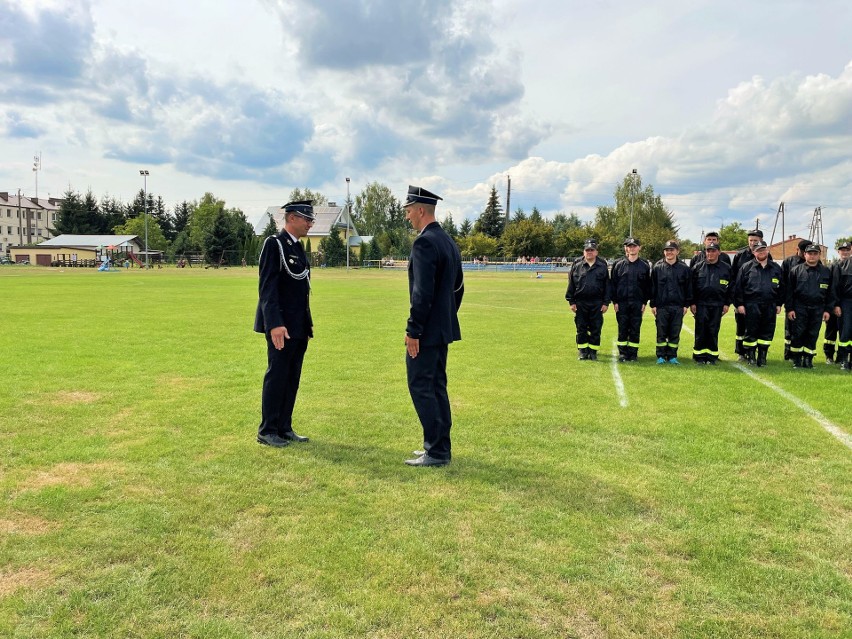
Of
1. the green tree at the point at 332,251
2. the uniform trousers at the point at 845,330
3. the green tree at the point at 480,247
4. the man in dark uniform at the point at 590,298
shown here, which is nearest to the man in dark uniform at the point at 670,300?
the man in dark uniform at the point at 590,298

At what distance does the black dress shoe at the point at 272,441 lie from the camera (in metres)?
5.46

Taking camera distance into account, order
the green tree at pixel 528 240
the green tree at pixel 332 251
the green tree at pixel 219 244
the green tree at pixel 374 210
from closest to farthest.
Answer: the green tree at pixel 528 240 < the green tree at pixel 219 244 < the green tree at pixel 332 251 < the green tree at pixel 374 210

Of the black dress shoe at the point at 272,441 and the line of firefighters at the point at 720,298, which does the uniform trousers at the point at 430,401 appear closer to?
the black dress shoe at the point at 272,441

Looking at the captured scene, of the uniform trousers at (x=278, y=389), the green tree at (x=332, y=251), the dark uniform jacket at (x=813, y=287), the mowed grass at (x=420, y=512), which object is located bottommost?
the mowed grass at (x=420, y=512)

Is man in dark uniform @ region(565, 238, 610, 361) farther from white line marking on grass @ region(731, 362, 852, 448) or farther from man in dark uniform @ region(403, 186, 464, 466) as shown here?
man in dark uniform @ region(403, 186, 464, 466)

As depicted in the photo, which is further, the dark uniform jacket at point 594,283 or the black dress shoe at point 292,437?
the dark uniform jacket at point 594,283

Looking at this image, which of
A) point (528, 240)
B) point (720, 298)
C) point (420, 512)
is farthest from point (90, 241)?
point (420, 512)

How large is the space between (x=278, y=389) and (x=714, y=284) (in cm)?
785

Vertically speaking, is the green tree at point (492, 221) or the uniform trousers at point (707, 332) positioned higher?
the green tree at point (492, 221)

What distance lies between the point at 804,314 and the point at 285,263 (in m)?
8.80

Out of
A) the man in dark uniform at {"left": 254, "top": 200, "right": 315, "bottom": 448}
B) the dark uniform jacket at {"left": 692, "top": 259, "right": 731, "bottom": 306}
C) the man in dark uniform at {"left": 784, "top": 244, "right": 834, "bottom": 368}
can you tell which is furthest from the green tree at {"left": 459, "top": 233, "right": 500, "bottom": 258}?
the man in dark uniform at {"left": 254, "top": 200, "right": 315, "bottom": 448}

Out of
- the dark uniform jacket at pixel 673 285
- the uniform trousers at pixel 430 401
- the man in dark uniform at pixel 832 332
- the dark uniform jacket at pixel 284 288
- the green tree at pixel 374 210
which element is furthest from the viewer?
the green tree at pixel 374 210

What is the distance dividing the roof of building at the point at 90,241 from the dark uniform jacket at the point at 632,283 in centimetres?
8359

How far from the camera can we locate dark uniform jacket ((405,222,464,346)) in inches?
191
